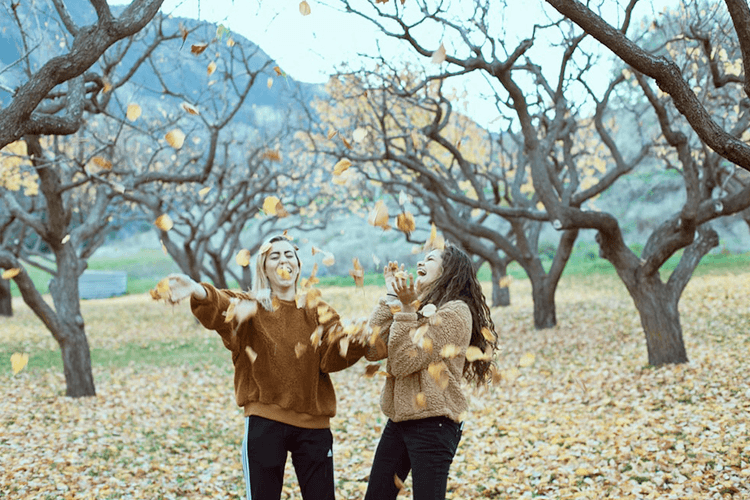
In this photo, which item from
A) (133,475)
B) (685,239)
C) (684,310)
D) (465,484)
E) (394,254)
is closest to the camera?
(465,484)

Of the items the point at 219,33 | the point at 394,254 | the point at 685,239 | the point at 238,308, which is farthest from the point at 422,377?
the point at 394,254

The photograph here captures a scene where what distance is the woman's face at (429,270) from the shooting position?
10.9 ft

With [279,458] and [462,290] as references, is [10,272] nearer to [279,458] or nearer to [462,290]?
[279,458]

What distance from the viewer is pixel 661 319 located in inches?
332

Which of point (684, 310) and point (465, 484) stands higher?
point (684, 310)

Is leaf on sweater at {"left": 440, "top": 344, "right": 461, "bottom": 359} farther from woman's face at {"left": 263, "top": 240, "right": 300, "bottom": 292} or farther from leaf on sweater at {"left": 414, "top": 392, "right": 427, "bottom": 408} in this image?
woman's face at {"left": 263, "top": 240, "right": 300, "bottom": 292}

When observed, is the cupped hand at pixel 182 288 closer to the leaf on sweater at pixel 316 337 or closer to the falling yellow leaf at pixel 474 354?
the leaf on sweater at pixel 316 337

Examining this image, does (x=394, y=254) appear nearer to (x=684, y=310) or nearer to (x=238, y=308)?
(x=684, y=310)

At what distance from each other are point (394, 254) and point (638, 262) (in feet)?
82.3

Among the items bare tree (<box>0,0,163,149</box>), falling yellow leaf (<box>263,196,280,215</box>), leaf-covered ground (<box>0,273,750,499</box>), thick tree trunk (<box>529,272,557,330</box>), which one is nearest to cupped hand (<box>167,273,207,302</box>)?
falling yellow leaf (<box>263,196,280,215</box>)

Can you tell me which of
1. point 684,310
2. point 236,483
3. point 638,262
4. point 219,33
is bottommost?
point 236,483

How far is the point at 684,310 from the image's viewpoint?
13430 millimetres

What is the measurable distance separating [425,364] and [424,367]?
3 cm

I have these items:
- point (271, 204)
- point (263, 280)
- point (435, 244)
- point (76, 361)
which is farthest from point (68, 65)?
point (76, 361)
